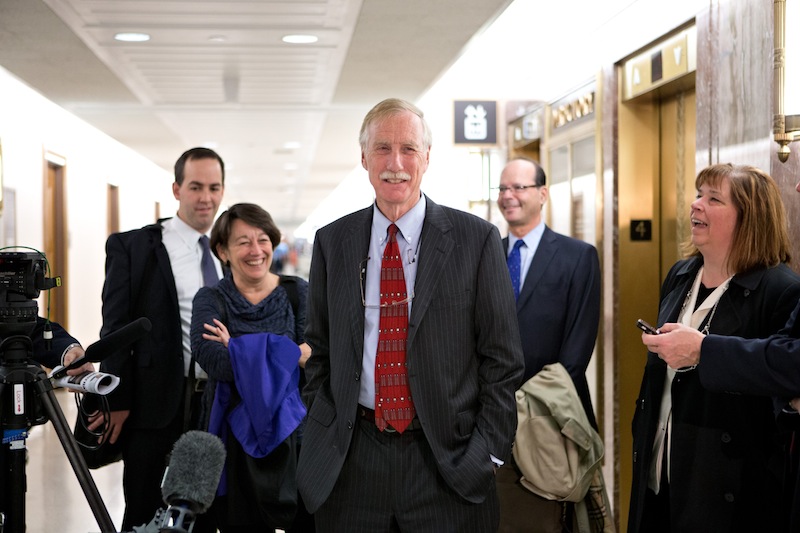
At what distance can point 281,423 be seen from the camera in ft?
9.61

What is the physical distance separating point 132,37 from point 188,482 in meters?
4.64

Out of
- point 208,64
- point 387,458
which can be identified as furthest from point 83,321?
point 387,458

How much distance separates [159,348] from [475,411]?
1427 millimetres

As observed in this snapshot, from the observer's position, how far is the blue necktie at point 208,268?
3.41 metres

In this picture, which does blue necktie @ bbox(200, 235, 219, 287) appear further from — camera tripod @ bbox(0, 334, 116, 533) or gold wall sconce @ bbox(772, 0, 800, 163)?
gold wall sconce @ bbox(772, 0, 800, 163)

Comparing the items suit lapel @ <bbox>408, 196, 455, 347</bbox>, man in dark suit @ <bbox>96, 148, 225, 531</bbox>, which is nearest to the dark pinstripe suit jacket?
suit lapel @ <bbox>408, 196, 455, 347</bbox>

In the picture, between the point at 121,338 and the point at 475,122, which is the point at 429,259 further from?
the point at 475,122

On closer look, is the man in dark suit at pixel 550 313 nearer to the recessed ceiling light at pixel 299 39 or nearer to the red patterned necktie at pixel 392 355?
the red patterned necktie at pixel 392 355

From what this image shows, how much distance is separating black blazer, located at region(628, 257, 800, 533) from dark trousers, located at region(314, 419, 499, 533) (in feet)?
2.25

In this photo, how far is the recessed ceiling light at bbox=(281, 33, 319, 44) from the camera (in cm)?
573

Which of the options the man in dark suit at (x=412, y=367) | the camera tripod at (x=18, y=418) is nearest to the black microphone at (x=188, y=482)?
the man in dark suit at (x=412, y=367)

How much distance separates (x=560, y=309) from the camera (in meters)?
3.58

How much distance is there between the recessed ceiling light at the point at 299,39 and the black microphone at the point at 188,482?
442 centimetres

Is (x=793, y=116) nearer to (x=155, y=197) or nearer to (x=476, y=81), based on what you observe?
(x=476, y=81)
